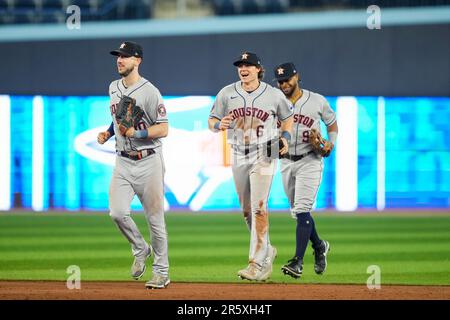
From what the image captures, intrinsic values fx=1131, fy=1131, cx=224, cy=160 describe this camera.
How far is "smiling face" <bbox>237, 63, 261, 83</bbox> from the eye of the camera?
10352 millimetres

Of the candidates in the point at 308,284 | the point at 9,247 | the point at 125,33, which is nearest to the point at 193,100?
the point at 125,33

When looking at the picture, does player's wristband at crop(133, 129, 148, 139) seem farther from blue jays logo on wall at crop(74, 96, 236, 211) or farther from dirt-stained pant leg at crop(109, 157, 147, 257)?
blue jays logo on wall at crop(74, 96, 236, 211)

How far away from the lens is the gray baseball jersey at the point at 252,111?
10328 mm

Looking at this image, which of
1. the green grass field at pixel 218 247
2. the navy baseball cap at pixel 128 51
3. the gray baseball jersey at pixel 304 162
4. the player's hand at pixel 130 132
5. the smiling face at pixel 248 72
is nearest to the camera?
the player's hand at pixel 130 132

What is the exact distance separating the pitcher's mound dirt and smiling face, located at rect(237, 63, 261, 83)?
1887mm

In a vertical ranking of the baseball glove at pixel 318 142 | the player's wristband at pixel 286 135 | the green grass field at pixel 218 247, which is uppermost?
the player's wristband at pixel 286 135

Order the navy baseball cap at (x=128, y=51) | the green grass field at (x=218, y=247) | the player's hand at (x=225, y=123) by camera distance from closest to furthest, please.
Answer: the navy baseball cap at (x=128, y=51) → the player's hand at (x=225, y=123) → the green grass field at (x=218, y=247)

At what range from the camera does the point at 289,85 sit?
431 inches

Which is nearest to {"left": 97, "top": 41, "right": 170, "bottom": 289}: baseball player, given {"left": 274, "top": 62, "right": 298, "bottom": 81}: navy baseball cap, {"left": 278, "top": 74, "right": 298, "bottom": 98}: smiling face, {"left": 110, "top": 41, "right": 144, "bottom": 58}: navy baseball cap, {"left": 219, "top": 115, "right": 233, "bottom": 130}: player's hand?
{"left": 110, "top": 41, "right": 144, "bottom": 58}: navy baseball cap

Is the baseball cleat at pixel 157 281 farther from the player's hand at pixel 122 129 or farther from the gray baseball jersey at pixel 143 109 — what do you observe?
the player's hand at pixel 122 129

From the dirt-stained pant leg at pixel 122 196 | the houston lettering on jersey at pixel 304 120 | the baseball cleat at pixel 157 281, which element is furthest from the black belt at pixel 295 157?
the baseball cleat at pixel 157 281

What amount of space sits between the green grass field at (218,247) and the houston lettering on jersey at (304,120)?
1.52 m

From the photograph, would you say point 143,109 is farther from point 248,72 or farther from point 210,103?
point 210,103

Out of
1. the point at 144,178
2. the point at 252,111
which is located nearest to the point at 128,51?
the point at 144,178
